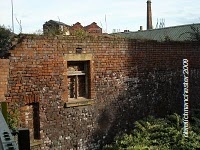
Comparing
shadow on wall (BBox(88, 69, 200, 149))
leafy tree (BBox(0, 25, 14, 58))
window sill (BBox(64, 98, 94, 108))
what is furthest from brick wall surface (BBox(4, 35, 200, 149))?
leafy tree (BBox(0, 25, 14, 58))

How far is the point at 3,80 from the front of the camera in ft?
22.6

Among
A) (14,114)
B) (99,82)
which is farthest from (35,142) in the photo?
(99,82)

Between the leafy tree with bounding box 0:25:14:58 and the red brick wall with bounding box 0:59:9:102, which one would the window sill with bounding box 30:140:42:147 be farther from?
the leafy tree with bounding box 0:25:14:58

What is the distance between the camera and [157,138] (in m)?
8.73

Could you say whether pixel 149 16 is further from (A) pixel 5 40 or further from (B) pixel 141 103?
(A) pixel 5 40

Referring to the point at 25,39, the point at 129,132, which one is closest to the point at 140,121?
the point at 129,132

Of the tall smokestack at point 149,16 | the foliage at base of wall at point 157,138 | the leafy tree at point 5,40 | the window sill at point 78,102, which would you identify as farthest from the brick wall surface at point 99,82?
the tall smokestack at point 149,16

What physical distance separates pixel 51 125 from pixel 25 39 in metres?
2.30

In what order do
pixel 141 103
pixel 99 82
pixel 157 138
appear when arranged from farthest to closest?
1. pixel 141 103
2. pixel 99 82
3. pixel 157 138

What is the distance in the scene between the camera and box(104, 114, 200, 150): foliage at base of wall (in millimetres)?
8238

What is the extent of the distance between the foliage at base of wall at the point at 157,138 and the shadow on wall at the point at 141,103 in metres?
0.36

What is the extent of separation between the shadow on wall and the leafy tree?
3400mm

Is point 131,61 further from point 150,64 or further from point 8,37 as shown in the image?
point 8,37

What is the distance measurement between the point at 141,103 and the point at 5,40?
4.86 metres
